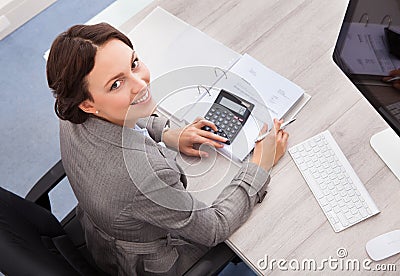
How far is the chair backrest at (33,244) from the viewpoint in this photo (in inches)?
46.3

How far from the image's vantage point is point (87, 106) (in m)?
1.27

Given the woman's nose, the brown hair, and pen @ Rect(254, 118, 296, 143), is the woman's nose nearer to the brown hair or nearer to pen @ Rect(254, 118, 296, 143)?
the brown hair

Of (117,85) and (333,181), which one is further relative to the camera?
(333,181)

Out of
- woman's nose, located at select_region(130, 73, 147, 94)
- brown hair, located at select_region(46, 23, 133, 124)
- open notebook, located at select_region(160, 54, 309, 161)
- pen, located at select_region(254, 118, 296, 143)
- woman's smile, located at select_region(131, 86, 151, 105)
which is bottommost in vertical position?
pen, located at select_region(254, 118, 296, 143)

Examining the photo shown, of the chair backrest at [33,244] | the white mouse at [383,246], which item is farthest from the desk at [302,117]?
the chair backrest at [33,244]

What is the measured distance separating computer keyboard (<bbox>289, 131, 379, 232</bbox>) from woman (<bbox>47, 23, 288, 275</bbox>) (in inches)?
3.2

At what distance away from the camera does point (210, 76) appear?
63.6 inches

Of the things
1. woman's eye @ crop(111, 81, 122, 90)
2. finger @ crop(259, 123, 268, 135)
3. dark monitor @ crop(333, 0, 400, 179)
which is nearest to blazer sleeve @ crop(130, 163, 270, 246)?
finger @ crop(259, 123, 268, 135)

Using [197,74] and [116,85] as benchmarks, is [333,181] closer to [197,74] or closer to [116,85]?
[197,74]

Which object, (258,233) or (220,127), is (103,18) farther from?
(258,233)

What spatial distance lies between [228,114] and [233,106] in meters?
0.03

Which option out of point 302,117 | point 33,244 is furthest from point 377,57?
point 33,244

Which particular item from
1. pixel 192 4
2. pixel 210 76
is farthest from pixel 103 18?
pixel 210 76

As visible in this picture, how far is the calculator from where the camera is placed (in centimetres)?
152
